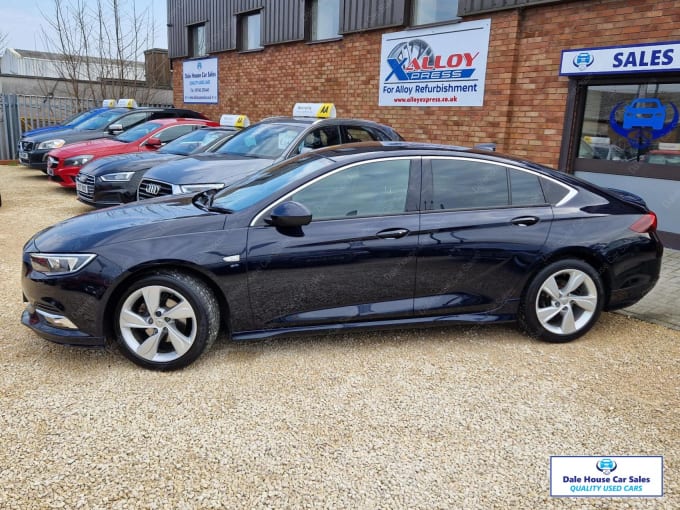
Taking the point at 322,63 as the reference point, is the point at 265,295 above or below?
below

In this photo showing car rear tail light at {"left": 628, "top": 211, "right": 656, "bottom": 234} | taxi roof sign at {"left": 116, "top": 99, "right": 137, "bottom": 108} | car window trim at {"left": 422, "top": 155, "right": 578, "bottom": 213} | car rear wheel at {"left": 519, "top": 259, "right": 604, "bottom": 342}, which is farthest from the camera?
taxi roof sign at {"left": 116, "top": 99, "right": 137, "bottom": 108}

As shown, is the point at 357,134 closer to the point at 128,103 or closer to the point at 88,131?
the point at 88,131

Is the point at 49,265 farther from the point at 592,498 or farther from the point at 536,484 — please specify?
the point at 592,498

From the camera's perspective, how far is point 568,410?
334 cm

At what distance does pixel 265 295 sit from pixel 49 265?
1.39 m

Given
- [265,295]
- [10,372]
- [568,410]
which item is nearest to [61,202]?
[10,372]

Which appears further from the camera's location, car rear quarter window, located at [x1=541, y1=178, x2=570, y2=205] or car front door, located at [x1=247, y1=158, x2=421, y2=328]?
car rear quarter window, located at [x1=541, y1=178, x2=570, y2=205]

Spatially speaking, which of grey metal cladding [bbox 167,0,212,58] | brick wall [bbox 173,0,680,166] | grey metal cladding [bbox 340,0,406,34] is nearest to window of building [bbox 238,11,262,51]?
grey metal cladding [bbox 167,0,212,58]

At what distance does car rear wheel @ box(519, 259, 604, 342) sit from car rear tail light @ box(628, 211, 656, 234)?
52 cm

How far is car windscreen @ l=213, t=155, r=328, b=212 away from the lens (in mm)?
3975

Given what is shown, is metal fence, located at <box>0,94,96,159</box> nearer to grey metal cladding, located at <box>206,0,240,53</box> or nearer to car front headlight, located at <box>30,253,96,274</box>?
grey metal cladding, located at <box>206,0,240,53</box>

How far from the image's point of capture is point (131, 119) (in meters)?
13.6

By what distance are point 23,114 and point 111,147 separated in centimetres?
960

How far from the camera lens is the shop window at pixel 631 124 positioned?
284 inches
